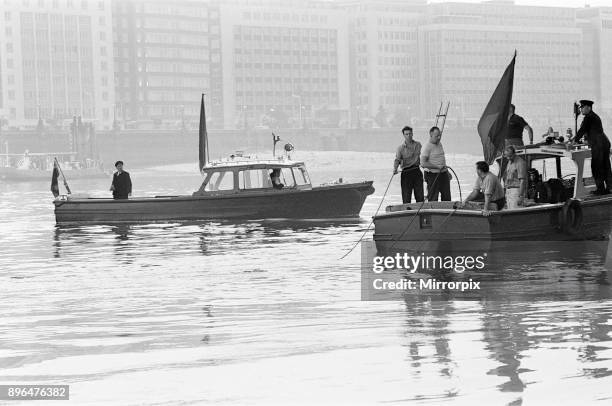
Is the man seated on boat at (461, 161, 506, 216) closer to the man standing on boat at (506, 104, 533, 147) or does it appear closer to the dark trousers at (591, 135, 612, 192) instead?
the dark trousers at (591, 135, 612, 192)

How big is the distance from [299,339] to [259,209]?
20190mm

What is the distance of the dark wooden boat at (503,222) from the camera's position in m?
19.7

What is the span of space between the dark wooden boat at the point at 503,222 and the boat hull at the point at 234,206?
38.2ft

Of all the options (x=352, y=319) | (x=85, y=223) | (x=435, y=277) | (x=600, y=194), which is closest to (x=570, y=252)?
(x=600, y=194)

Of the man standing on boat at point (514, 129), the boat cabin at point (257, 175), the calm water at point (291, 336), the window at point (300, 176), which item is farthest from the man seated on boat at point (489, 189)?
the window at point (300, 176)

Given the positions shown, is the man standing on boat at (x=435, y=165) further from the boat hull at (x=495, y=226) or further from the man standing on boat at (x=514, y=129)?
the boat hull at (x=495, y=226)

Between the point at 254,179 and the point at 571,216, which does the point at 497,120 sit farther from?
the point at 254,179

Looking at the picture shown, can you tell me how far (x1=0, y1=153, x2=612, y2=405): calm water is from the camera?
9945mm

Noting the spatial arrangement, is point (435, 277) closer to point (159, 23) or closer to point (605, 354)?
point (605, 354)

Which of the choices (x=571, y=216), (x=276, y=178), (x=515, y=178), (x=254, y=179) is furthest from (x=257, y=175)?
(x=571, y=216)

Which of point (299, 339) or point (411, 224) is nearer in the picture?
point (299, 339)

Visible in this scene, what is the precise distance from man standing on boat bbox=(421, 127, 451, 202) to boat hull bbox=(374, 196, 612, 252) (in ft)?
5.47

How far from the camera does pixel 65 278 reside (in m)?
20.0

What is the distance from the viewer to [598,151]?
20469 mm
